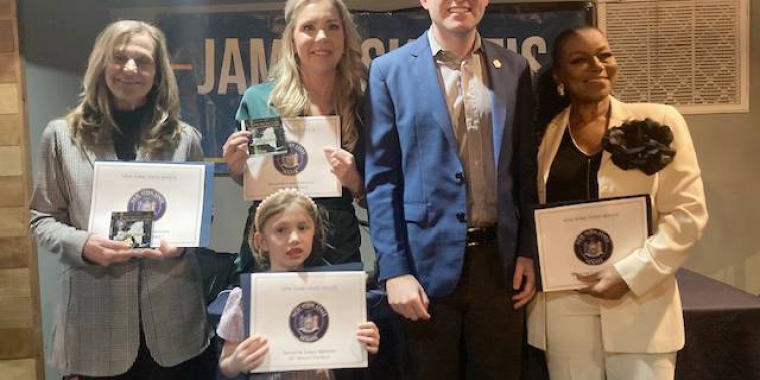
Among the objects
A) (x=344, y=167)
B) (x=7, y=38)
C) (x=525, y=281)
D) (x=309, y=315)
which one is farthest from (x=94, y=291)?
(x=7, y=38)

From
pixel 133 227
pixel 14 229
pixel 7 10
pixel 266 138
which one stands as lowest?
pixel 14 229

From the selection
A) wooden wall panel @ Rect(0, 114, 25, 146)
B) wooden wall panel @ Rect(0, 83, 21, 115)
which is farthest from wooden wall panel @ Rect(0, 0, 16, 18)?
wooden wall panel @ Rect(0, 114, 25, 146)

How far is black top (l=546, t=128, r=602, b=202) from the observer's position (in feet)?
5.42

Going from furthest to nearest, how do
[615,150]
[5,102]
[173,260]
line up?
[5,102] → [173,260] → [615,150]

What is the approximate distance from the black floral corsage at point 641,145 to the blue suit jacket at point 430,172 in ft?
0.66

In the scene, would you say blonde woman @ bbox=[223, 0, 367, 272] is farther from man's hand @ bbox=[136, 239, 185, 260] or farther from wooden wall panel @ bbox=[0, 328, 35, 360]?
wooden wall panel @ bbox=[0, 328, 35, 360]

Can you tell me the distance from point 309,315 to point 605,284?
0.75m

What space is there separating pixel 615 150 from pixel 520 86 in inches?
11.2

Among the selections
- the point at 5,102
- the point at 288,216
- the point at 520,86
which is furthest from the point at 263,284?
the point at 5,102

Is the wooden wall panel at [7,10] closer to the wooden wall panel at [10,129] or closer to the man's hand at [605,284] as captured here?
the wooden wall panel at [10,129]

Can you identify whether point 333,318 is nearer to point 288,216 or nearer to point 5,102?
point 288,216

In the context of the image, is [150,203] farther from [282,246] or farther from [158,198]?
[282,246]

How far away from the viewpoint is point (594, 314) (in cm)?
166

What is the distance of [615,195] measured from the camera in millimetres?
1640
